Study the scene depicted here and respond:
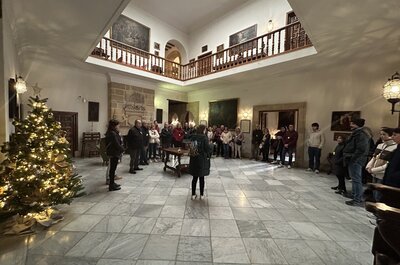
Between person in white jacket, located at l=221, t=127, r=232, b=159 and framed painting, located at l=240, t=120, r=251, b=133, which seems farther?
framed painting, located at l=240, t=120, r=251, b=133

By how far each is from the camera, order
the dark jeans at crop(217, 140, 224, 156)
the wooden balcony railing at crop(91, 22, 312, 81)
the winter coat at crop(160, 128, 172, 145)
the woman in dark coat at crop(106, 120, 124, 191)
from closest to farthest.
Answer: the woman in dark coat at crop(106, 120, 124, 191)
the wooden balcony railing at crop(91, 22, 312, 81)
the winter coat at crop(160, 128, 172, 145)
the dark jeans at crop(217, 140, 224, 156)

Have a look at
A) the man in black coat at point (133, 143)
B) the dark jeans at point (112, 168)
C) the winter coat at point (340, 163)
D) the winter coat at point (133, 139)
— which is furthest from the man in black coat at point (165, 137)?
the winter coat at point (340, 163)

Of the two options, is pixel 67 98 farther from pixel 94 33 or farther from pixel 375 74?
pixel 375 74

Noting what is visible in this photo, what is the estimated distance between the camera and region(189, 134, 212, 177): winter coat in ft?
11.5

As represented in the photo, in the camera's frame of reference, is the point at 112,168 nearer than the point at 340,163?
Yes

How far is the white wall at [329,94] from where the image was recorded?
5.73m

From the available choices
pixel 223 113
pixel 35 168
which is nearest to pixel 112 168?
pixel 35 168

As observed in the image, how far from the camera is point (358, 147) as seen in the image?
365cm

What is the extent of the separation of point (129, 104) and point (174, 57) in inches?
308

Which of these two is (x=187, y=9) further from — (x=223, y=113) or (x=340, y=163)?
(x=340, y=163)

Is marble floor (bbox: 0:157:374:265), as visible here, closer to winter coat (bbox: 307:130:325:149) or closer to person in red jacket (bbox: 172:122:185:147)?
winter coat (bbox: 307:130:325:149)

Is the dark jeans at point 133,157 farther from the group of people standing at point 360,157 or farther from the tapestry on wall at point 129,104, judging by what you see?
the group of people standing at point 360,157

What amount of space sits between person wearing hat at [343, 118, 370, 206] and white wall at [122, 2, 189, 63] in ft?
34.6

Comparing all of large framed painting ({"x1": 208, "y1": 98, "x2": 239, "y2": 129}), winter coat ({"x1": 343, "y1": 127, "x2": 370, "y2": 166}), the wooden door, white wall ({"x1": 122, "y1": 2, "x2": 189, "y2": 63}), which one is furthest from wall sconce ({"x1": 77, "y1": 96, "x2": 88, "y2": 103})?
winter coat ({"x1": 343, "y1": 127, "x2": 370, "y2": 166})
